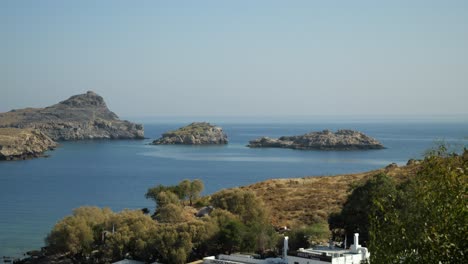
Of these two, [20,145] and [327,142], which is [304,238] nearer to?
[20,145]

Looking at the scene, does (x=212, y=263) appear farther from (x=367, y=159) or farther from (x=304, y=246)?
(x=367, y=159)

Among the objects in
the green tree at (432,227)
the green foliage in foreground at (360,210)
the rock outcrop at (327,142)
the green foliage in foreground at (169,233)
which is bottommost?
the rock outcrop at (327,142)

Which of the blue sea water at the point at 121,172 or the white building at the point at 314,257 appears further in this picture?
the blue sea water at the point at 121,172

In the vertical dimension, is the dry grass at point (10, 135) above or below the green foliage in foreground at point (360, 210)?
below

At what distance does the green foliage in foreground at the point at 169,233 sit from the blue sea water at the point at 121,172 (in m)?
9.53

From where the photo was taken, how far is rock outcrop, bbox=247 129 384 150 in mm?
161500

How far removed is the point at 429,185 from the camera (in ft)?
48.4

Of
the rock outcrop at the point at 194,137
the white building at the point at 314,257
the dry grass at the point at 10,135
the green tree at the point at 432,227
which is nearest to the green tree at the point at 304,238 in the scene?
the white building at the point at 314,257

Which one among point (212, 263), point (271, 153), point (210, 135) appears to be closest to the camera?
point (212, 263)

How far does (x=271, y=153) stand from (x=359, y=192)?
117194 mm

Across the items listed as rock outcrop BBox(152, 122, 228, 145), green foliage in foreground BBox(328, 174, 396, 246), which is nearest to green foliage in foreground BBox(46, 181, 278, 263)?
green foliage in foreground BBox(328, 174, 396, 246)

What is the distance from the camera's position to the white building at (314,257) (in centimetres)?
2549

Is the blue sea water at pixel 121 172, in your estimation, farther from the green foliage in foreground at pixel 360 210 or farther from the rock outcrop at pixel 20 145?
the green foliage in foreground at pixel 360 210

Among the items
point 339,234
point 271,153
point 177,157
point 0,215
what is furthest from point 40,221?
point 271,153
